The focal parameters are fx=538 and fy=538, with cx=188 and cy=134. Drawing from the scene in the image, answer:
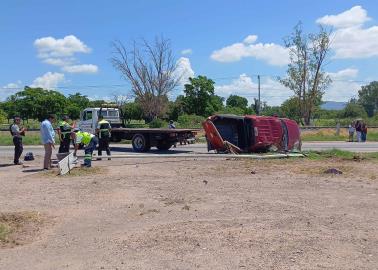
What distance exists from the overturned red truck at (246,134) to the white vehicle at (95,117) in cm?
798

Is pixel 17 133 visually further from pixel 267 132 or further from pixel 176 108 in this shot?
pixel 176 108

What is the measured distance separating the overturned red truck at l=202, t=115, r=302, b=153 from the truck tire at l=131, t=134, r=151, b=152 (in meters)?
3.58

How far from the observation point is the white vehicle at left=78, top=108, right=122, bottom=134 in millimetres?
27625

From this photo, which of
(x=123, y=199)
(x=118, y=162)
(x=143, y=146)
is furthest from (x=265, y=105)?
(x=123, y=199)

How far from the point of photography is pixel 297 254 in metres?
6.43

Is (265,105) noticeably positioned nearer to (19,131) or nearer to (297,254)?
(19,131)

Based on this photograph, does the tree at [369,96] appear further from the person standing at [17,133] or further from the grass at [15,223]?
the grass at [15,223]

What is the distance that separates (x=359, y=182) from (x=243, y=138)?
8738mm

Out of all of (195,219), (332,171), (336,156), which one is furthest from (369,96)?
(195,219)

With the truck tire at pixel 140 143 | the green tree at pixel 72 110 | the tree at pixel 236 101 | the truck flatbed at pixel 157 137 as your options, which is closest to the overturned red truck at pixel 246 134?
the truck flatbed at pixel 157 137

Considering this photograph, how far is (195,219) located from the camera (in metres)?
A: 8.46

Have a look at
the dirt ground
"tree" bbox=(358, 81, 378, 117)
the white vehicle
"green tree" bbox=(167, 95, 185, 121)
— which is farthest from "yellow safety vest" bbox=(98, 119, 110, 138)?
"tree" bbox=(358, 81, 378, 117)

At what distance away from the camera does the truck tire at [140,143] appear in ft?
77.1

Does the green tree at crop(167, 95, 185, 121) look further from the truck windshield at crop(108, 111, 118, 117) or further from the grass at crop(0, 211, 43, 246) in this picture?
the grass at crop(0, 211, 43, 246)
